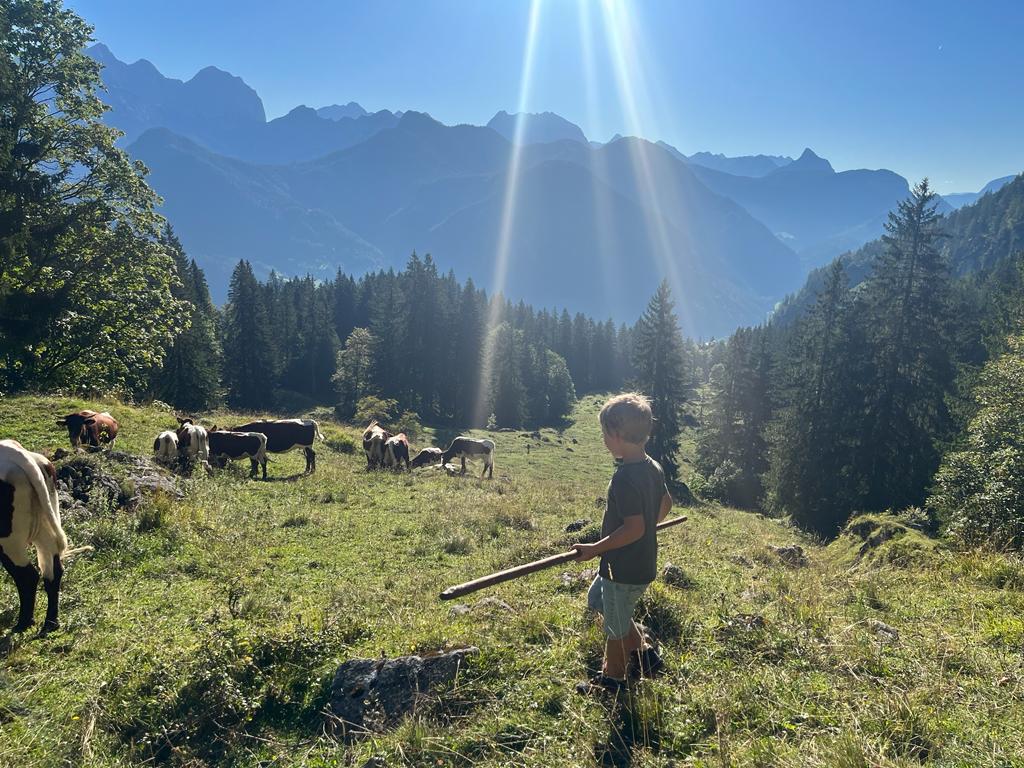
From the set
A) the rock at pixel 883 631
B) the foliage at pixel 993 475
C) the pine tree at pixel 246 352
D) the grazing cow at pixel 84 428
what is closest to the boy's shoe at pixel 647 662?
the rock at pixel 883 631


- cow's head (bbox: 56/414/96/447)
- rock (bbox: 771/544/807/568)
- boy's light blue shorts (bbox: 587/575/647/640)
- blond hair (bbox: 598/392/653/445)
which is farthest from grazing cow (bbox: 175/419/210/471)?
rock (bbox: 771/544/807/568)

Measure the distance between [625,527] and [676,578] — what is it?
4.49m

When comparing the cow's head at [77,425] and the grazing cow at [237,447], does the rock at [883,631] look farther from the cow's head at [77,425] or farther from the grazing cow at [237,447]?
the cow's head at [77,425]

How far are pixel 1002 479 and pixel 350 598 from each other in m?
15.4

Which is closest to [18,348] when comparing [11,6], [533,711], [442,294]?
[11,6]

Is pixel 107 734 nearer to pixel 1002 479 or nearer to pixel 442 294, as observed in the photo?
pixel 1002 479

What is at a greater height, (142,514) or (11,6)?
(11,6)

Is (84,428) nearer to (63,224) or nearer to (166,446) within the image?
(166,446)

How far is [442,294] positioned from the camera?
6900 cm

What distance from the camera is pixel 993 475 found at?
13297 mm

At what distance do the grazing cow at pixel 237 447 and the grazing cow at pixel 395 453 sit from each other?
5879 mm

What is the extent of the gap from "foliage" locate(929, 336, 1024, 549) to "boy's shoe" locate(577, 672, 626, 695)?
898 cm

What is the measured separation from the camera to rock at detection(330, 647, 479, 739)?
432 cm

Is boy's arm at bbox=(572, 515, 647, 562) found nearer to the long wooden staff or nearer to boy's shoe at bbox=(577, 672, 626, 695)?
the long wooden staff
